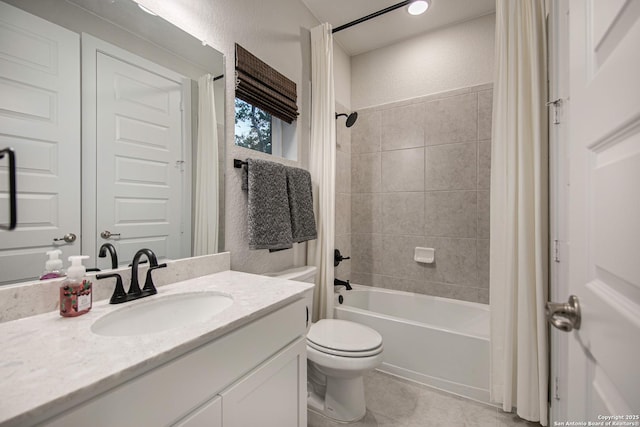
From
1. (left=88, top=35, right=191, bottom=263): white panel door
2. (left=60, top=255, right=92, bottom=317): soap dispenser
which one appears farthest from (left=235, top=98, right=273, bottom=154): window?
(left=60, top=255, right=92, bottom=317): soap dispenser

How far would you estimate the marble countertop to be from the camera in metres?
0.44

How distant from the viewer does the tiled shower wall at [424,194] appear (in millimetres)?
2090

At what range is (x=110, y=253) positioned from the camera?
0.96 meters

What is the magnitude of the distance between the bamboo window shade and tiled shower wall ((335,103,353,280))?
2.27 feet

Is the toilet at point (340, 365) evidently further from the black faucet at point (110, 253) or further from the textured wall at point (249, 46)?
the black faucet at point (110, 253)

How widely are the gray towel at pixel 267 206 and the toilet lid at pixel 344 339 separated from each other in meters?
0.54

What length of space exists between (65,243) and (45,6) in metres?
0.72

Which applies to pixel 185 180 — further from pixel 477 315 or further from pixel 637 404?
pixel 477 315

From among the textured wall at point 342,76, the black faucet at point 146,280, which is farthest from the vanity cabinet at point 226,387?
the textured wall at point 342,76

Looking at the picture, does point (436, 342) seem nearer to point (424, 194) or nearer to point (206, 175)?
point (424, 194)

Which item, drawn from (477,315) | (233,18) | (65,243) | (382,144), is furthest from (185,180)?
(477,315)

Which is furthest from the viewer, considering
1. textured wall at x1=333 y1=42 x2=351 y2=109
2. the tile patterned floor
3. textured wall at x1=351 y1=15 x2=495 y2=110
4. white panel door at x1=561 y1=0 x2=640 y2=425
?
textured wall at x1=333 y1=42 x2=351 y2=109

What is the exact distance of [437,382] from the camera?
1683 mm

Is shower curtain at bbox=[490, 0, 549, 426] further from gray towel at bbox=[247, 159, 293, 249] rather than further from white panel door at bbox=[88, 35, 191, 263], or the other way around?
white panel door at bbox=[88, 35, 191, 263]
